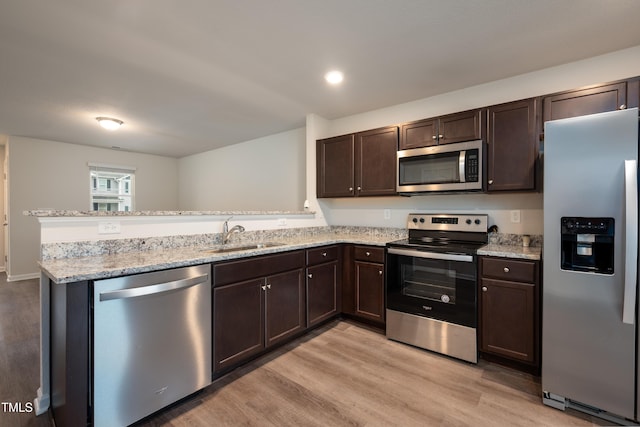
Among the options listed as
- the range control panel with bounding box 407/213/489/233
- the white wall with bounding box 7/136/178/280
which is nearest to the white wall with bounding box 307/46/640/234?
the range control panel with bounding box 407/213/489/233

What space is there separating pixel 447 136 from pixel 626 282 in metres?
1.63

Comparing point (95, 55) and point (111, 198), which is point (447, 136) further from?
point (111, 198)

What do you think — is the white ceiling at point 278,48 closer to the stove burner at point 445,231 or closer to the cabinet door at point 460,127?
the cabinet door at point 460,127

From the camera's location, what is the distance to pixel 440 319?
2.43 m

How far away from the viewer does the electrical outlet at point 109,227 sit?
1.95 metres

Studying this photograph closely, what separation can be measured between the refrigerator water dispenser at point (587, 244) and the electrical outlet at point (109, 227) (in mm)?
2890

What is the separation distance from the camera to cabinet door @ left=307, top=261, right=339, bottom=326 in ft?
8.93

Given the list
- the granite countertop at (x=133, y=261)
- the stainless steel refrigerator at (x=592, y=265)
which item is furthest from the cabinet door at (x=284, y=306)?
the stainless steel refrigerator at (x=592, y=265)

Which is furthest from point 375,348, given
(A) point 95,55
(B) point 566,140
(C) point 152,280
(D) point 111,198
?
(D) point 111,198

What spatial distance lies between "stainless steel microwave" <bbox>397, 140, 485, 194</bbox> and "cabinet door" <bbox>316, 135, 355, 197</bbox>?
25.0 inches

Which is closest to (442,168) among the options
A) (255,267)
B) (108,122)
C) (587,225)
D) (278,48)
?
(587,225)

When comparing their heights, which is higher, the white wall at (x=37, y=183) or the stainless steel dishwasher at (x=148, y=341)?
the white wall at (x=37, y=183)

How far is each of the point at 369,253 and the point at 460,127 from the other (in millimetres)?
1422

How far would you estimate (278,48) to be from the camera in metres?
2.25
